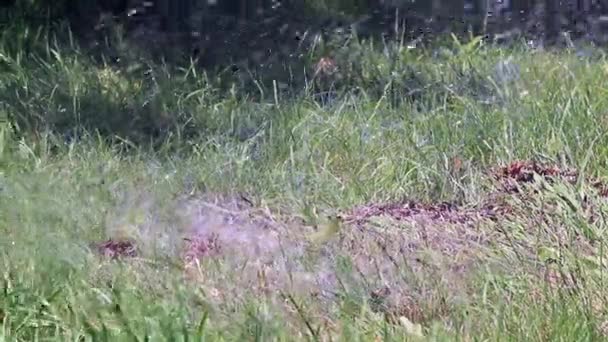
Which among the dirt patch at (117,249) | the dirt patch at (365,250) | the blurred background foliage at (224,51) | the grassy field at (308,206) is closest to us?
the grassy field at (308,206)

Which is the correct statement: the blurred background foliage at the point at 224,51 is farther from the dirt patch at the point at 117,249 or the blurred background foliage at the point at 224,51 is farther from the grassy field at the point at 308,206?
the dirt patch at the point at 117,249

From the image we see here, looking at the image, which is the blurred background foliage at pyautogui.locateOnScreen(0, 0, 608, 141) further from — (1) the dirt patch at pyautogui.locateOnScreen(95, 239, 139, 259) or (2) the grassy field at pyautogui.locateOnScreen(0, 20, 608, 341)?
(1) the dirt patch at pyautogui.locateOnScreen(95, 239, 139, 259)

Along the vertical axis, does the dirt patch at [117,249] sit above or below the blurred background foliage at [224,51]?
above

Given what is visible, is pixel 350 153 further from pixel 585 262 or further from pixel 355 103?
pixel 585 262

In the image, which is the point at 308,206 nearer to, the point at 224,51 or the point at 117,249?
the point at 117,249

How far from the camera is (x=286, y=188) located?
406cm

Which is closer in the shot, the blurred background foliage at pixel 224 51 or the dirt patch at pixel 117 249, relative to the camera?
the dirt patch at pixel 117 249

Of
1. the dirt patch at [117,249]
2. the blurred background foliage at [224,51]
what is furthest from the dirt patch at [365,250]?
the blurred background foliage at [224,51]

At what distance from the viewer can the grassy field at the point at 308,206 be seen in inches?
116

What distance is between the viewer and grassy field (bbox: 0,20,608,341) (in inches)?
116

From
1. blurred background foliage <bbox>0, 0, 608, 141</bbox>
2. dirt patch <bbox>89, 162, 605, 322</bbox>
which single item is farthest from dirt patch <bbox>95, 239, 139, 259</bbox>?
blurred background foliage <bbox>0, 0, 608, 141</bbox>

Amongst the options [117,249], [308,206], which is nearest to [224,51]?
[308,206]

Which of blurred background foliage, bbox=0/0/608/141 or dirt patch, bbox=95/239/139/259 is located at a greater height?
dirt patch, bbox=95/239/139/259

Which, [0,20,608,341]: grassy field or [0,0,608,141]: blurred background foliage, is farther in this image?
[0,0,608,141]: blurred background foliage
